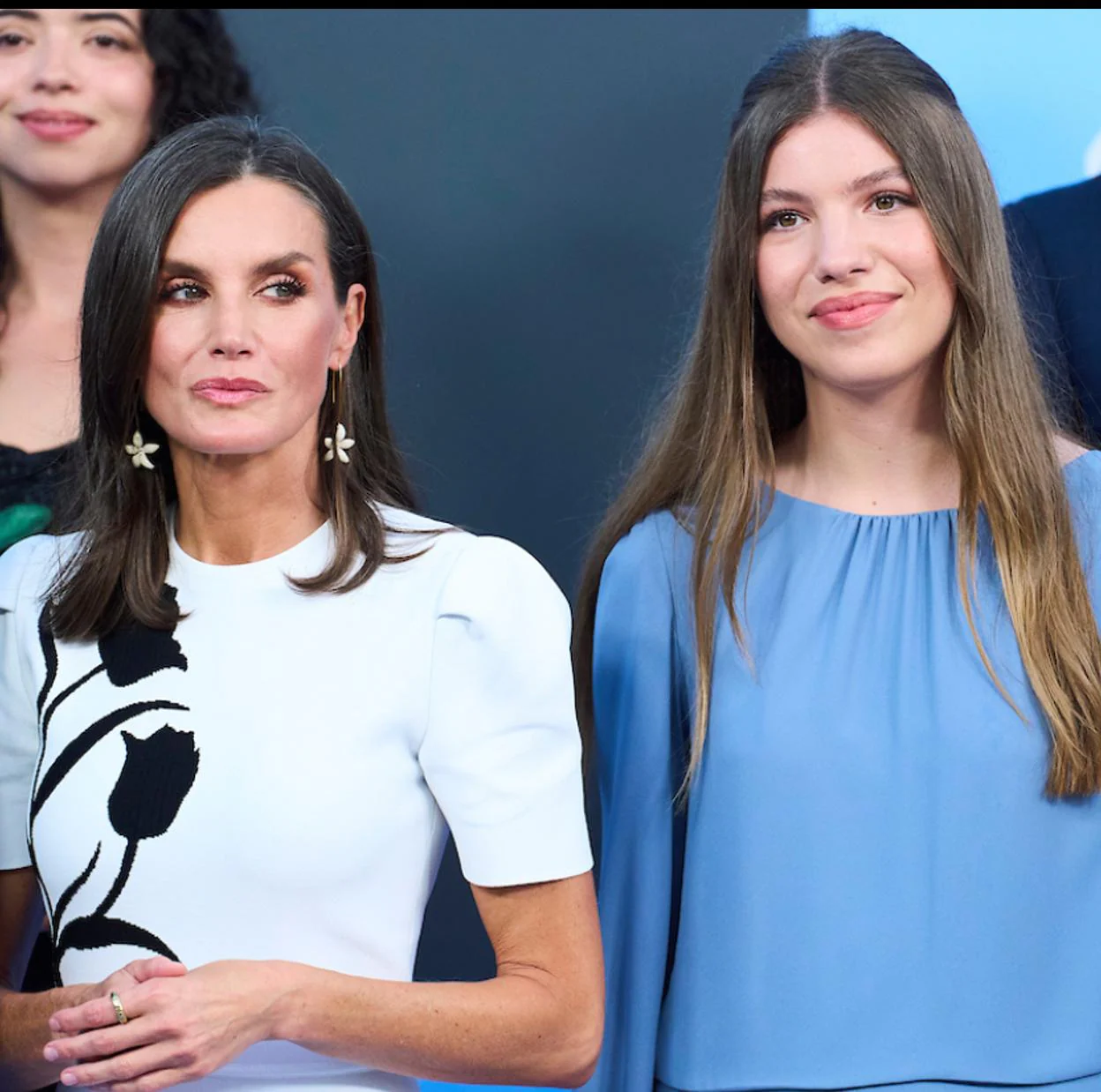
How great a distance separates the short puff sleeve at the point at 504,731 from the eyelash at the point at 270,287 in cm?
33

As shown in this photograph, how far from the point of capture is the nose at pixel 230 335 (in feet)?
5.81

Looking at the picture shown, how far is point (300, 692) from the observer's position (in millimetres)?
1761

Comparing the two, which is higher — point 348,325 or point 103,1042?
point 348,325

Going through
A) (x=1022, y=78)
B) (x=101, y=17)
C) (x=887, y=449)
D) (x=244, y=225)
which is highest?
(x=101, y=17)

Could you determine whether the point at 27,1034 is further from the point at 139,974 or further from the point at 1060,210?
the point at 1060,210

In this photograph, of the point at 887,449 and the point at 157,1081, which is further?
the point at 887,449

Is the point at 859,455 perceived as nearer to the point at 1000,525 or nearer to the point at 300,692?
the point at 1000,525

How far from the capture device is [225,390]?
1788 mm

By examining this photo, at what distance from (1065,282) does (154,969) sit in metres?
1.56

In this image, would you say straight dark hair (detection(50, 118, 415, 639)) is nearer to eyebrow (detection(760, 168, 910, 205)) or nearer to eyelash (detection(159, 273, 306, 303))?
eyelash (detection(159, 273, 306, 303))

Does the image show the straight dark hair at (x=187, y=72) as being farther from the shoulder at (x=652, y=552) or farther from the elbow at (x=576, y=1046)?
the elbow at (x=576, y=1046)

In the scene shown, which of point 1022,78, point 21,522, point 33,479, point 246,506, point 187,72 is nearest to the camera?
point 246,506

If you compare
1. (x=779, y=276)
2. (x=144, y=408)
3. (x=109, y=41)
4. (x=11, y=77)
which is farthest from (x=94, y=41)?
(x=779, y=276)

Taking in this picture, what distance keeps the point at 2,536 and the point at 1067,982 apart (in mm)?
1364
